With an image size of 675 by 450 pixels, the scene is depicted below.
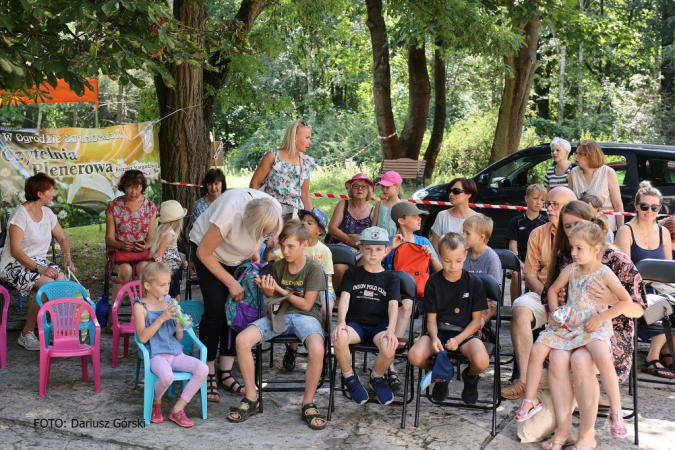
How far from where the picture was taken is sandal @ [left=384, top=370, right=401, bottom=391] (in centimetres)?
557

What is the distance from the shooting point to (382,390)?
5.21m

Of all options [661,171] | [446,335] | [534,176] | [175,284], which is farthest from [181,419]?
[534,176]

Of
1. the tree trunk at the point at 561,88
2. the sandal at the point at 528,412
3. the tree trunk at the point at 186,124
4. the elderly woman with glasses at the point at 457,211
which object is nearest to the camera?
the sandal at the point at 528,412

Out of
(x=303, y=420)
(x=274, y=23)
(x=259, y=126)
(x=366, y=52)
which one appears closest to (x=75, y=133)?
(x=274, y=23)

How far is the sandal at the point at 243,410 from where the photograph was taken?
16.4 ft

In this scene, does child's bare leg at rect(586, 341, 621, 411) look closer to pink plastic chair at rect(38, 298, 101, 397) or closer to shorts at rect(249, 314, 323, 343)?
shorts at rect(249, 314, 323, 343)

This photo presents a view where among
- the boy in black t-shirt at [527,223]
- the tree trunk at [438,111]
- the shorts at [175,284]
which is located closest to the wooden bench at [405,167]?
the tree trunk at [438,111]

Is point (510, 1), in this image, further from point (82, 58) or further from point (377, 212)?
point (82, 58)

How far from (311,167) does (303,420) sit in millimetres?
2828

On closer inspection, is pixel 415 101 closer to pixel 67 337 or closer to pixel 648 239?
pixel 648 239

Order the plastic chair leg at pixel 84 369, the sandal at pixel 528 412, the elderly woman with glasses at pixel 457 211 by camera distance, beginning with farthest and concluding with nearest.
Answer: the elderly woman with glasses at pixel 457 211 → the plastic chair leg at pixel 84 369 → the sandal at pixel 528 412

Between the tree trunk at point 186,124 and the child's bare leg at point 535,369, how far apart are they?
19.4 ft

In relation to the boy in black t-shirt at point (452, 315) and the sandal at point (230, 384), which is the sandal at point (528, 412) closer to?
the boy in black t-shirt at point (452, 315)

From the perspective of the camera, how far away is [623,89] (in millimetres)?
35938
